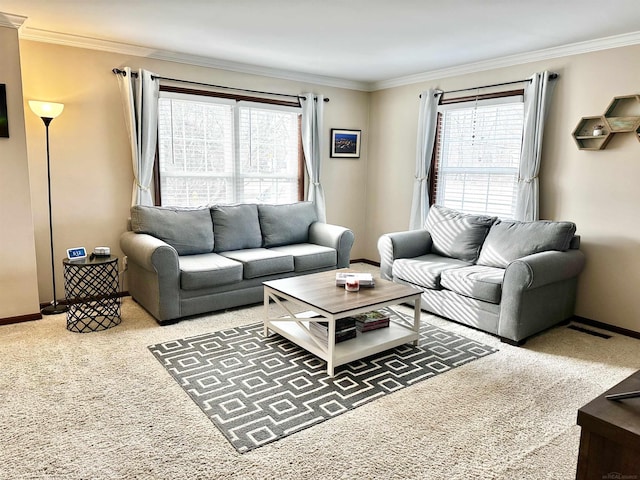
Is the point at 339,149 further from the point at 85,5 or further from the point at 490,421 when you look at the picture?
the point at 490,421

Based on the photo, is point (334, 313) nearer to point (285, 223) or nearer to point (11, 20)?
point (285, 223)

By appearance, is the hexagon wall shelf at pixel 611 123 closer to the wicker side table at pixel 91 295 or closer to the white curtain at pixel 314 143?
the white curtain at pixel 314 143

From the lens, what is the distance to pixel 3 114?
3.37 meters

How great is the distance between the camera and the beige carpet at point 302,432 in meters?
1.92

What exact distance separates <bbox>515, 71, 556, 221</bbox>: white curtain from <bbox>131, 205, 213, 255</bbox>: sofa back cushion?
121 inches

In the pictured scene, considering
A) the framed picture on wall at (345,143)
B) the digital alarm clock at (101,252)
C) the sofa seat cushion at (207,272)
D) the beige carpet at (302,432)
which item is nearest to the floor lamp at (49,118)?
the digital alarm clock at (101,252)

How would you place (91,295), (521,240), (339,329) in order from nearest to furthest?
(339,329) → (521,240) → (91,295)

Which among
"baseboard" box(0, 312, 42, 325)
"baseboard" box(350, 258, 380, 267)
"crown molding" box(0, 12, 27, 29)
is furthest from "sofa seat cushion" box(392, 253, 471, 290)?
"crown molding" box(0, 12, 27, 29)

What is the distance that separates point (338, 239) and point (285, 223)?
0.63m

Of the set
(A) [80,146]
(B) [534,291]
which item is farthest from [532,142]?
(A) [80,146]

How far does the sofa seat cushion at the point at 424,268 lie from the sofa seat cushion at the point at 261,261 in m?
1.07

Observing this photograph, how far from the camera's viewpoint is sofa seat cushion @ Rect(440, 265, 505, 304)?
3.41 m

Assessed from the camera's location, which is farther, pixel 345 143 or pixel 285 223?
pixel 345 143

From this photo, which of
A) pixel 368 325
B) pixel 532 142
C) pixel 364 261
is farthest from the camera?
pixel 364 261
